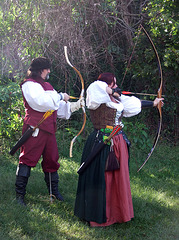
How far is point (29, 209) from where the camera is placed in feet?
11.8

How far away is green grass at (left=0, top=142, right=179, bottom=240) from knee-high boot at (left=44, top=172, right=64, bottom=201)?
0.10 meters

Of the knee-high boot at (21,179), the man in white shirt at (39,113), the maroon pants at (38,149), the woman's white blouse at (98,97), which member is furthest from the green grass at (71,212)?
the woman's white blouse at (98,97)

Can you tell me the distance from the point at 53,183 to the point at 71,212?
401 millimetres

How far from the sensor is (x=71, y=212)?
12.1ft

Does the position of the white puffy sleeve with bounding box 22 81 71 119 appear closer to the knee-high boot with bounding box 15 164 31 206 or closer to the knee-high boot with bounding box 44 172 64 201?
the knee-high boot with bounding box 15 164 31 206

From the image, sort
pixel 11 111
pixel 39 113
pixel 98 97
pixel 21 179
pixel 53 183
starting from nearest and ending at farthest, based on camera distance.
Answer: pixel 98 97
pixel 39 113
pixel 21 179
pixel 53 183
pixel 11 111

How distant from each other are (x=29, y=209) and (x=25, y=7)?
10.0 ft

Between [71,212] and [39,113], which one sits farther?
[71,212]

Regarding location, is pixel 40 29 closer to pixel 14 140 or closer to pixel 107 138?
pixel 14 140

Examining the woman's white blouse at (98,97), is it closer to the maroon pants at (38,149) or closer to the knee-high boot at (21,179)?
the maroon pants at (38,149)

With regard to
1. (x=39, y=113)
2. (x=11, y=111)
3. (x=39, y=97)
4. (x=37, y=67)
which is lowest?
(x=11, y=111)

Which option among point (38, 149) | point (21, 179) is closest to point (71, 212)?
point (21, 179)

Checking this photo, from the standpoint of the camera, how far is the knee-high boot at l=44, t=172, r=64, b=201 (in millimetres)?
3855

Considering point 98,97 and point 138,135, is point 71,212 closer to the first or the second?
point 98,97
